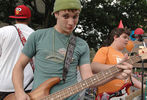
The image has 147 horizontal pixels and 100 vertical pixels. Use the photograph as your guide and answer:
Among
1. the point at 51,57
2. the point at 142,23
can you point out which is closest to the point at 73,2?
the point at 51,57

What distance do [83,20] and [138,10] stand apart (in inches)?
150

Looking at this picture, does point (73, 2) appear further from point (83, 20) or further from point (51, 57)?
point (83, 20)

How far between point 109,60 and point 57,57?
1.16 meters

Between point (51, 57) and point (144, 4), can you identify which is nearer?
point (51, 57)

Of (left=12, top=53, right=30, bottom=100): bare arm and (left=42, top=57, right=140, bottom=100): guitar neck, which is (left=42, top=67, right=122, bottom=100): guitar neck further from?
(left=12, top=53, right=30, bottom=100): bare arm

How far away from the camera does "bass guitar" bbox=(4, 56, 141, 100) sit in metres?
1.47

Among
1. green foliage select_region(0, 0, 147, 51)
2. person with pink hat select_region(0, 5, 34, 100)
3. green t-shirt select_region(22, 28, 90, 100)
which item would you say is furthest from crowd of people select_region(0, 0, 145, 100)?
green foliage select_region(0, 0, 147, 51)

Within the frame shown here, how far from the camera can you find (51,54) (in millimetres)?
1643

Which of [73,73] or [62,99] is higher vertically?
[73,73]

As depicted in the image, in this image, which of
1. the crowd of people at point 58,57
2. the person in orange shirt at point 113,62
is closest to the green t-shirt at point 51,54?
the crowd of people at point 58,57

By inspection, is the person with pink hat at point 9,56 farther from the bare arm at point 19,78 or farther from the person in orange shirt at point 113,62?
the person in orange shirt at point 113,62

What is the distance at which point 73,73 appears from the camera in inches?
67.3

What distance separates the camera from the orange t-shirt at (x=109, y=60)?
8.06 ft

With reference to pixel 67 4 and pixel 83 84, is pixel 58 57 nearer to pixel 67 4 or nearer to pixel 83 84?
pixel 83 84
